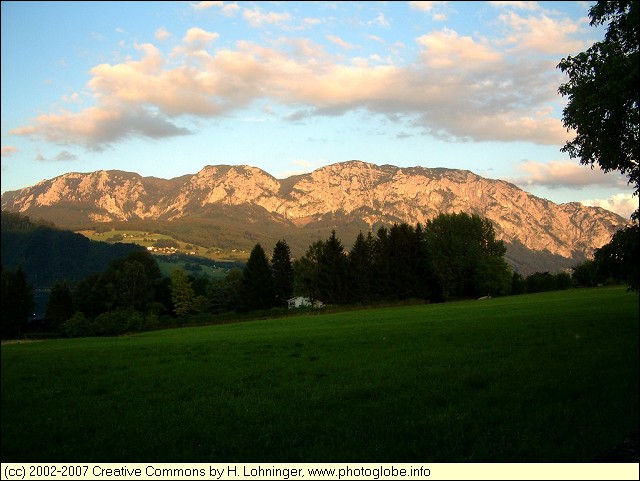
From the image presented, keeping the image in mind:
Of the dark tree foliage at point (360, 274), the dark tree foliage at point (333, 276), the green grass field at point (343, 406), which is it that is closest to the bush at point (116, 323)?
the dark tree foliage at point (333, 276)

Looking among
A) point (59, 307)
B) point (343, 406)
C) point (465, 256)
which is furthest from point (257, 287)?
point (343, 406)

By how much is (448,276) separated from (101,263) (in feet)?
221

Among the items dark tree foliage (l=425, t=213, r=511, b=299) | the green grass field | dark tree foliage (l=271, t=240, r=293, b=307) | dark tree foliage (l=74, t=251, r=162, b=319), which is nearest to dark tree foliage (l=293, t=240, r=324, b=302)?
dark tree foliage (l=271, t=240, r=293, b=307)

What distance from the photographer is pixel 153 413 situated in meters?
13.1

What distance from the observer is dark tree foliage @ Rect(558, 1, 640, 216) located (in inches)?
679

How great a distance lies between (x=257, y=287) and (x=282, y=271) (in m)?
12.0

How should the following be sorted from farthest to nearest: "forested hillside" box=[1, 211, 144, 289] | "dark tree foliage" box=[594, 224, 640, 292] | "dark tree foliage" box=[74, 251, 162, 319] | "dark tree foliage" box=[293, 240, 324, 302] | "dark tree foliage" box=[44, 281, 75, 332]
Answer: "dark tree foliage" box=[293, 240, 324, 302]
"dark tree foliage" box=[74, 251, 162, 319]
"dark tree foliage" box=[44, 281, 75, 332]
"dark tree foliage" box=[594, 224, 640, 292]
"forested hillside" box=[1, 211, 144, 289]

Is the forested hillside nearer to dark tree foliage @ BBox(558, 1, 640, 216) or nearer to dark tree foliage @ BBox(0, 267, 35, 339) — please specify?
dark tree foliage @ BBox(0, 267, 35, 339)

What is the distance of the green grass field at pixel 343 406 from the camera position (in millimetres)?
9584

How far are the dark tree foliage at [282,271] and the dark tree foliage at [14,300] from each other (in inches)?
3626

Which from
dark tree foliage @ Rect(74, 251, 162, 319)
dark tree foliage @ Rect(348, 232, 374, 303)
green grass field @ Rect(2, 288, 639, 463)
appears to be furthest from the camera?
dark tree foliage @ Rect(348, 232, 374, 303)

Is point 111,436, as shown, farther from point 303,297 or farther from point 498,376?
point 303,297

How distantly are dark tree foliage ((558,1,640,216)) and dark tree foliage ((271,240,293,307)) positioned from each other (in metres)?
96.4

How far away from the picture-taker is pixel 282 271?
11525cm
